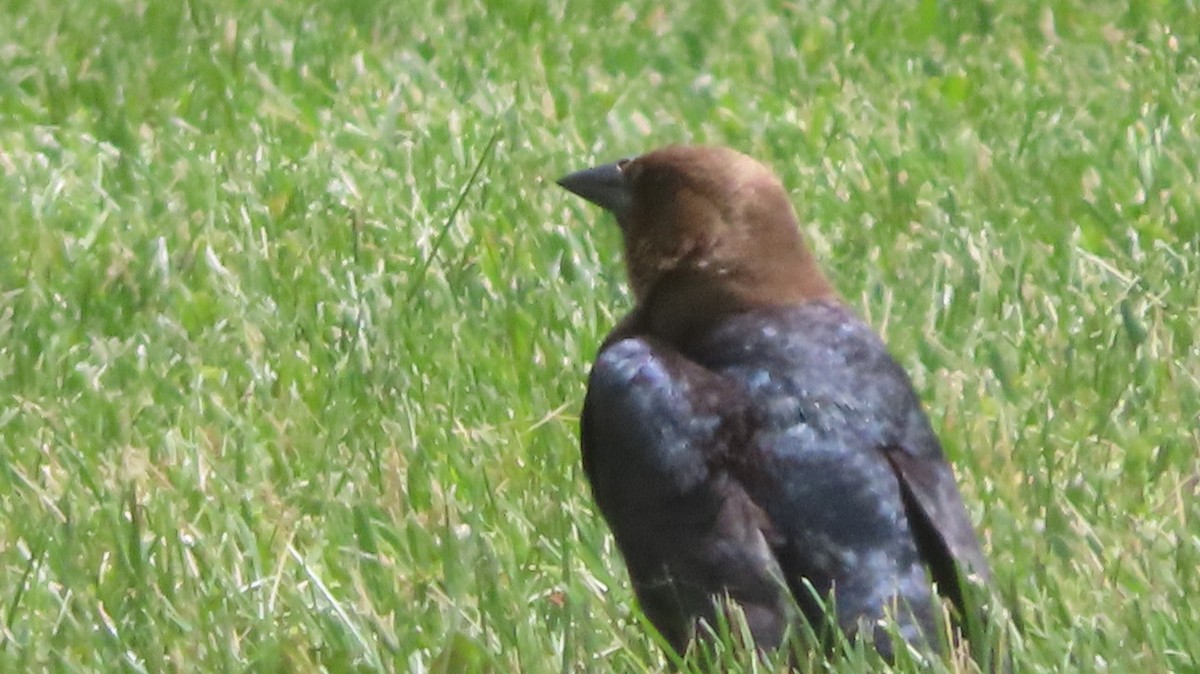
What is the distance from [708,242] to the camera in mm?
3797

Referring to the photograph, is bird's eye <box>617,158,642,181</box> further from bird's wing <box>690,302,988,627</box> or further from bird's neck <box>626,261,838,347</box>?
bird's wing <box>690,302,988,627</box>

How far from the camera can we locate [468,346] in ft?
15.6

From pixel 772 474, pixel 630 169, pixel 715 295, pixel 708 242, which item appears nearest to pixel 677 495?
pixel 772 474

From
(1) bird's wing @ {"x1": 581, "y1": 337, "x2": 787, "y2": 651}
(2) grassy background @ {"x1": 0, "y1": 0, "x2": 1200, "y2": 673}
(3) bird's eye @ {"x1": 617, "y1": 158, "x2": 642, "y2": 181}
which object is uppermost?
(3) bird's eye @ {"x1": 617, "y1": 158, "x2": 642, "y2": 181}

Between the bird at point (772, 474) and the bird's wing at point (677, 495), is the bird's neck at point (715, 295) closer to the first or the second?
the bird at point (772, 474)

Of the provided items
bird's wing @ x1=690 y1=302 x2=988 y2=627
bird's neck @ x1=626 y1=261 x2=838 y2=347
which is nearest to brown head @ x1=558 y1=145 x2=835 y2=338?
bird's neck @ x1=626 y1=261 x2=838 y2=347

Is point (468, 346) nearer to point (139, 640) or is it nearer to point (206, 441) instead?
point (206, 441)

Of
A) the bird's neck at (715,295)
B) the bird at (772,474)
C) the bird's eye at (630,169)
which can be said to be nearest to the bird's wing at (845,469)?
the bird at (772,474)

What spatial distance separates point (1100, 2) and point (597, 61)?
1.79 metres

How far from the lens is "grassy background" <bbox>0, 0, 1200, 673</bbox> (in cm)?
361

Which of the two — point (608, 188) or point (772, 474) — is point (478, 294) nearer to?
point (608, 188)

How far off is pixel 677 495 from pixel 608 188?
1048 mm

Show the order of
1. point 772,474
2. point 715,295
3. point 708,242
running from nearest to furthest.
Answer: point 772,474 → point 715,295 → point 708,242

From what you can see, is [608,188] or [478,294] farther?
[478,294]
